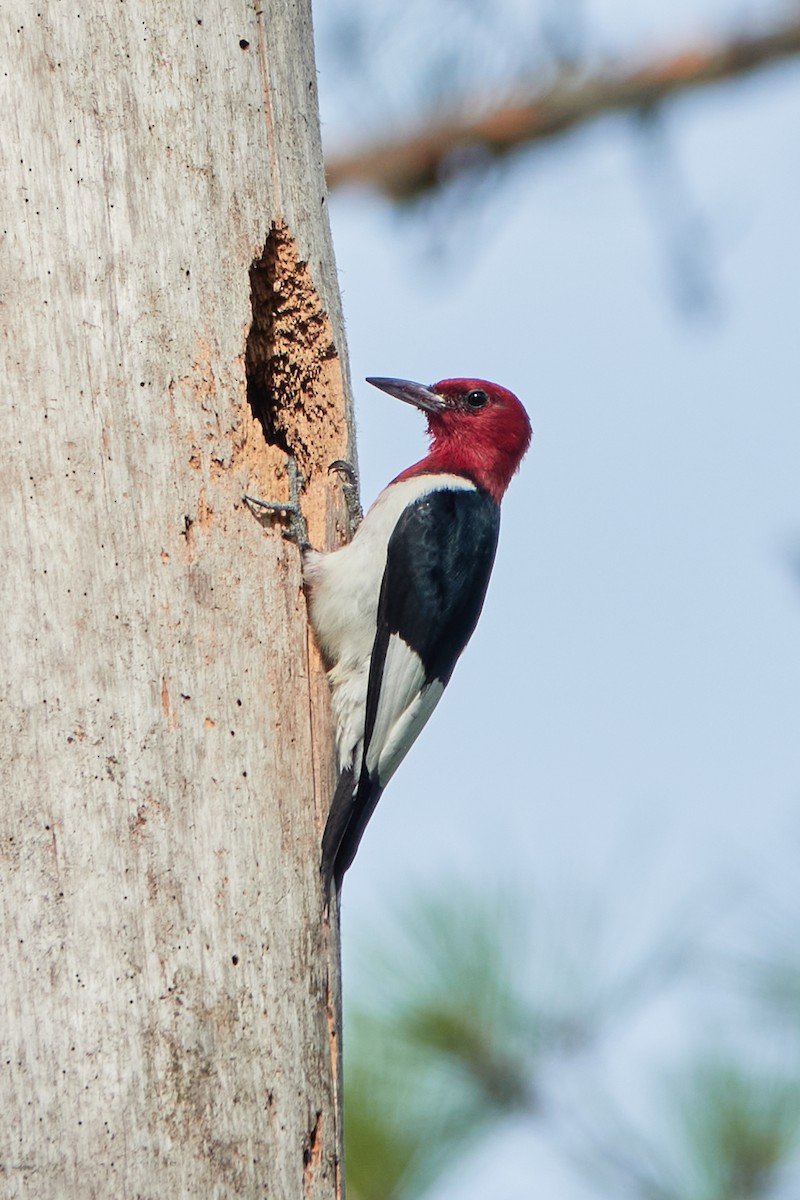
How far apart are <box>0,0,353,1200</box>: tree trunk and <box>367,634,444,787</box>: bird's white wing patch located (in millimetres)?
322

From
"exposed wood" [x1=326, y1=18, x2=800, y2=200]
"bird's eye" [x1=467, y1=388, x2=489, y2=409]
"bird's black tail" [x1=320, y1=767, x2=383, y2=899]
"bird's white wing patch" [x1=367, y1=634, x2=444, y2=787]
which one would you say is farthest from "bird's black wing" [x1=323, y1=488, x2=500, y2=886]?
"exposed wood" [x1=326, y1=18, x2=800, y2=200]

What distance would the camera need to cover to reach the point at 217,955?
7.58 ft

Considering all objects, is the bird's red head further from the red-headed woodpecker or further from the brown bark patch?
the brown bark patch

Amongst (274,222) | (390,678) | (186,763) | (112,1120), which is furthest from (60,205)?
(112,1120)

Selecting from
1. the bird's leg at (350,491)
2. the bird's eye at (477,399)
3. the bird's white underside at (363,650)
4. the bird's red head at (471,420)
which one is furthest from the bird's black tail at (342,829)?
the bird's eye at (477,399)

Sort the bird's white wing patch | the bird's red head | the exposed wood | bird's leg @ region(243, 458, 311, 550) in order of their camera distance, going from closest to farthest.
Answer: bird's leg @ region(243, 458, 311, 550), the bird's white wing patch, the bird's red head, the exposed wood

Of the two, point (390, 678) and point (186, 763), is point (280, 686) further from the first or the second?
point (390, 678)

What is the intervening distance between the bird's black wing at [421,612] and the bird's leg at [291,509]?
0.39m

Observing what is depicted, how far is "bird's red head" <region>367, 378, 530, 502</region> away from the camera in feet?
13.4

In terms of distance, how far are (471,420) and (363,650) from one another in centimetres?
119

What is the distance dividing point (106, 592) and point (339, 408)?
37.3 inches

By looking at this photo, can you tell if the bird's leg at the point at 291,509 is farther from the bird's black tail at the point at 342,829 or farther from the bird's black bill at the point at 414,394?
the bird's black bill at the point at 414,394

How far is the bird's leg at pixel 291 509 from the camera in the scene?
9.00 feet

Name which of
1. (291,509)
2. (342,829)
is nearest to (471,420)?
(291,509)
